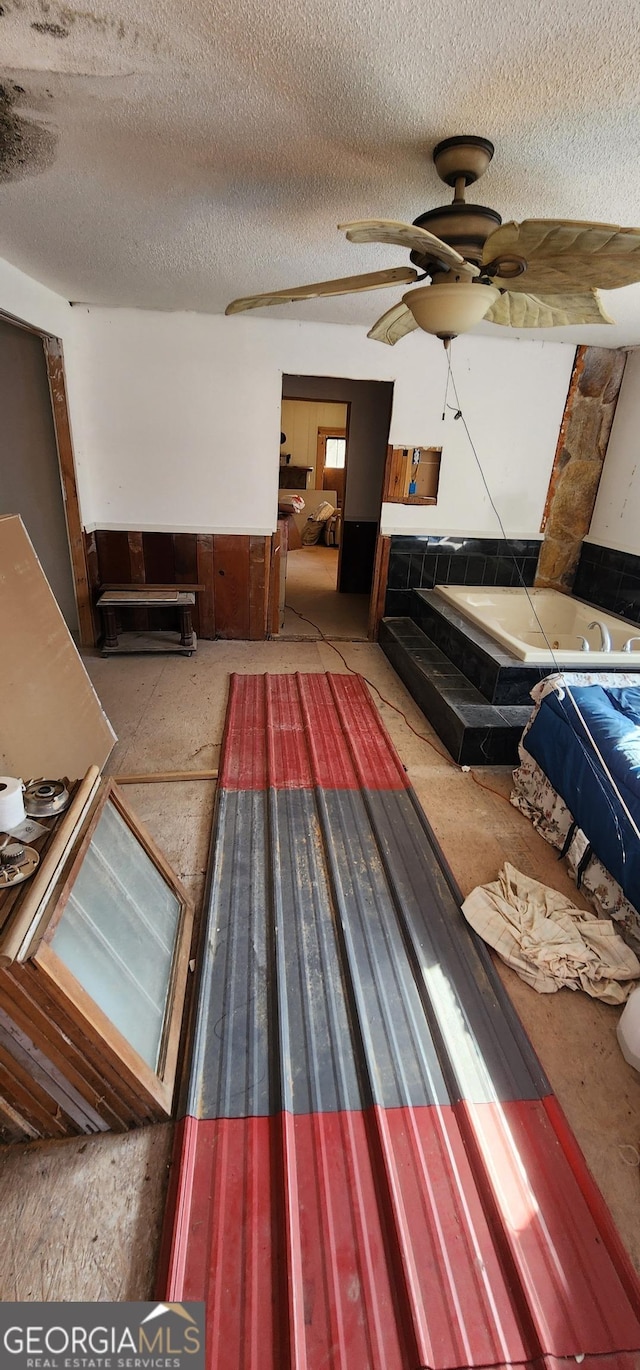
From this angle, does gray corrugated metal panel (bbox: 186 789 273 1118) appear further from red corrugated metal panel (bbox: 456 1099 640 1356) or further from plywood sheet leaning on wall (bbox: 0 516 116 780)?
plywood sheet leaning on wall (bbox: 0 516 116 780)

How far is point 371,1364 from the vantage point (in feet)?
3.51

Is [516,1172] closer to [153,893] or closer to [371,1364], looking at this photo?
[371,1364]

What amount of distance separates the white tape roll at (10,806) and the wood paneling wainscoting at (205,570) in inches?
132

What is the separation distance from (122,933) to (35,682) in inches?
50.9

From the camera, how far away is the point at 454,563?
4.75 m

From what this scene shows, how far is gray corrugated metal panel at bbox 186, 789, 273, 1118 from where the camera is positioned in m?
1.50

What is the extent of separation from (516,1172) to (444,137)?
2.71m

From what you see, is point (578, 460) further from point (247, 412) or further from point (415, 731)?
point (415, 731)

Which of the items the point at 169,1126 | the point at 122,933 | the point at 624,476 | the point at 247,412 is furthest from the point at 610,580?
the point at 169,1126

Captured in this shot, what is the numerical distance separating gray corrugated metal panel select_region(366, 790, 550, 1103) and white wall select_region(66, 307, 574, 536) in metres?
3.04

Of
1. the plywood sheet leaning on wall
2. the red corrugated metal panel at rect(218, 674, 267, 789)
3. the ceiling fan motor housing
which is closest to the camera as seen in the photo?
the ceiling fan motor housing

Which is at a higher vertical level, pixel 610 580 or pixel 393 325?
pixel 393 325

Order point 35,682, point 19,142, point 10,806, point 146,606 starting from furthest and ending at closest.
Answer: point 146,606 < point 35,682 < point 19,142 < point 10,806

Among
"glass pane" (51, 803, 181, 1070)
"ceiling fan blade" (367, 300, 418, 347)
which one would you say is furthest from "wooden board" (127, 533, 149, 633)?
"glass pane" (51, 803, 181, 1070)
